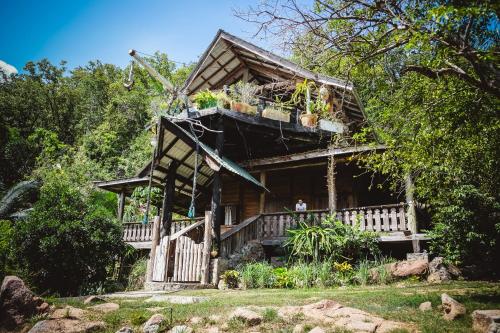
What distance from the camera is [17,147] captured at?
102ft

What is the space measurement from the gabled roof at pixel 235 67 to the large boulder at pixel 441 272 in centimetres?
702

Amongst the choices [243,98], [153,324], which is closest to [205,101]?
[243,98]

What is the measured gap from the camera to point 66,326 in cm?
480

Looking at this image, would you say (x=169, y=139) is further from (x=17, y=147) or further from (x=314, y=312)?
(x=17, y=147)

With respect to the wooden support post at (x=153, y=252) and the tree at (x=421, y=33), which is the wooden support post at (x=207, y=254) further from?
the tree at (x=421, y=33)

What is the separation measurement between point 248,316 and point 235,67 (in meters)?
15.0

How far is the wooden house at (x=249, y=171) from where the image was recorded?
1127cm

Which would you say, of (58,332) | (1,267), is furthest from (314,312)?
(1,267)

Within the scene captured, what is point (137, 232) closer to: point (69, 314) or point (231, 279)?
point (231, 279)

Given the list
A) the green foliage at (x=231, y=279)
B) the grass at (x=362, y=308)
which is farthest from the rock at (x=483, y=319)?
the green foliage at (x=231, y=279)

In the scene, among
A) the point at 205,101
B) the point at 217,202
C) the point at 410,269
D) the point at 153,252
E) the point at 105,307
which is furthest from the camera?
the point at 205,101

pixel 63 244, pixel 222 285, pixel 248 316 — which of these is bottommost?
pixel 222 285

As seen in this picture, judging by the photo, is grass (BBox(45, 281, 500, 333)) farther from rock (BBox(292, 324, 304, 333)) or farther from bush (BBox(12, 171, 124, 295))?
bush (BBox(12, 171, 124, 295))

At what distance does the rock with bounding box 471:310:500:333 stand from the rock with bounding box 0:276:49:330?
20.9 feet
